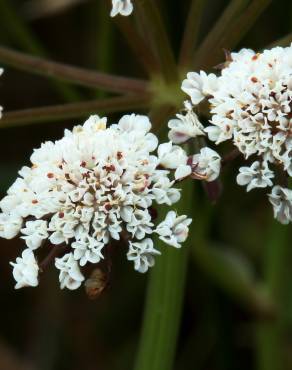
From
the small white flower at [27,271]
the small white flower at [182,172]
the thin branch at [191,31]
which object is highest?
the thin branch at [191,31]

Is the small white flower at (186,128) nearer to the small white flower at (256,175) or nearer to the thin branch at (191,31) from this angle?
the small white flower at (256,175)

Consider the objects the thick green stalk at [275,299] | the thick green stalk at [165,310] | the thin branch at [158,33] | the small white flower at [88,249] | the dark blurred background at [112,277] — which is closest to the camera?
the small white flower at [88,249]

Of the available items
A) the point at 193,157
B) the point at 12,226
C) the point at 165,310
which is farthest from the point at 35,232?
the point at 165,310

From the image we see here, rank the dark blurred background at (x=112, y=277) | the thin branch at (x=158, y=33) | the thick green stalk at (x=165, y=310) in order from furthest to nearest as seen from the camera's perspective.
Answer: the dark blurred background at (x=112, y=277) → the thick green stalk at (x=165, y=310) → the thin branch at (x=158, y=33)

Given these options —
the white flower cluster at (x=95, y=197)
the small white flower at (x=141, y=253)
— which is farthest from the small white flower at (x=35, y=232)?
the small white flower at (x=141, y=253)

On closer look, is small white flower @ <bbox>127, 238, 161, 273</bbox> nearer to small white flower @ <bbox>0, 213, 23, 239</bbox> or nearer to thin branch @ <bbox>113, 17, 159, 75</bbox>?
small white flower @ <bbox>0, 213, 23, 239</bbox>

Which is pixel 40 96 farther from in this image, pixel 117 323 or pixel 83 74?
pixel 83 74
